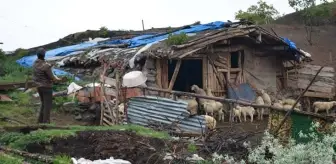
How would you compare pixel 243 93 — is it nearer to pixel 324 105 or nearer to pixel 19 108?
pixel 324 105

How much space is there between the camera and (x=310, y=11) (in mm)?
28797

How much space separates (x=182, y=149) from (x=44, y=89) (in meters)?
4.17

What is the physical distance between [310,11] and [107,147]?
23.3 m

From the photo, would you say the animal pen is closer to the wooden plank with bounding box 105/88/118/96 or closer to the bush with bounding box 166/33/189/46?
the wooden plank with bounding box 105/88/118/96

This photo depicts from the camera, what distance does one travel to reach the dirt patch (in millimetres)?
7598

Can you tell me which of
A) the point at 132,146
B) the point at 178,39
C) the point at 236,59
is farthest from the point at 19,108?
the point at 236,59

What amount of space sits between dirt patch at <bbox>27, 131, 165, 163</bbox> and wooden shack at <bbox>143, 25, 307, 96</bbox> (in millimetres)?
6682

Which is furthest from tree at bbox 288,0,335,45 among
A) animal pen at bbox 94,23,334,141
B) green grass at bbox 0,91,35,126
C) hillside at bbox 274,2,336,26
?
Answer: green grass at bbox 0,91,35,126

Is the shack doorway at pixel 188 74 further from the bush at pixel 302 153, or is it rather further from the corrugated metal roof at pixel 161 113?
the bush at pixel 302 153

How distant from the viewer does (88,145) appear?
809 cm

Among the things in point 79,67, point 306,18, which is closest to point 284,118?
point 79,67

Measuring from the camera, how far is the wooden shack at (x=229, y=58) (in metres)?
15.5

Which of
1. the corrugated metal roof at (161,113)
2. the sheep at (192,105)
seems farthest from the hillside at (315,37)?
the corrugated metal roof at (161,113)

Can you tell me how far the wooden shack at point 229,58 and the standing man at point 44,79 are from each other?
483 centimetres
